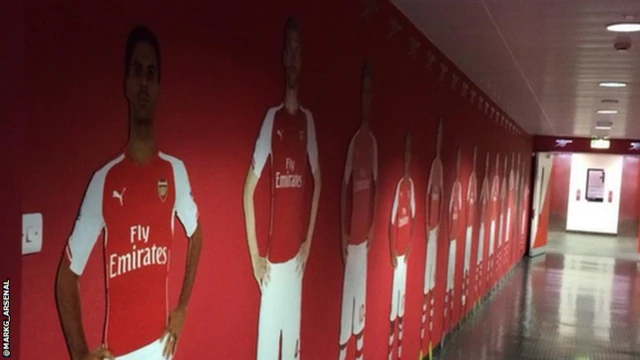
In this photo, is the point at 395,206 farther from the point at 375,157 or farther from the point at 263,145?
the point at 263,145

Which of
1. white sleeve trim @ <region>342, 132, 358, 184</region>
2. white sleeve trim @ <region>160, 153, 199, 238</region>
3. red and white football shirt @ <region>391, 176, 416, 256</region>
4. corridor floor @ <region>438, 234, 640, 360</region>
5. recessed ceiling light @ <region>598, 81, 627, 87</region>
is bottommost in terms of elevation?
corridor floor @ <region>438, 234, 640, 360</region>

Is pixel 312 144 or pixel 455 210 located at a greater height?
pixel 312 144

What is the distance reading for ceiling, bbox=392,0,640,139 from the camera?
3.92 meters

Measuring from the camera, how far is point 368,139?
13.0ft

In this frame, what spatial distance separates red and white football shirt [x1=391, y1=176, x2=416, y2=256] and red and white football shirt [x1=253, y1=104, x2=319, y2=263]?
159 cm

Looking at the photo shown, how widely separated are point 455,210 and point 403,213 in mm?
2071

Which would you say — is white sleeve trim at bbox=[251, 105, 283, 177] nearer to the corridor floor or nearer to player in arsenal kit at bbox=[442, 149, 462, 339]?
player in arsenal kit at bbox=[442, 149, 462, 339]

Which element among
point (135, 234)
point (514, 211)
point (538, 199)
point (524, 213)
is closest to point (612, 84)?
point (135, 234)

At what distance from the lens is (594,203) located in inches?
856

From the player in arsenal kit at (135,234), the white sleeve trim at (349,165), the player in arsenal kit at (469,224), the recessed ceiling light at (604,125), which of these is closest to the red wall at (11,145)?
the player in arsenal kit at (135,234)

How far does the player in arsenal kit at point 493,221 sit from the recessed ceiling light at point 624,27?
17.5 feet

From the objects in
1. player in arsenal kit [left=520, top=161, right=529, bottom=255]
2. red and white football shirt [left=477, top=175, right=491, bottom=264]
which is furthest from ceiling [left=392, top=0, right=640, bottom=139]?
player in arsenal kit [left=520, top=161, right=529, bottom=255]

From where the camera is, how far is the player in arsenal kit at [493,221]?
9617 mm

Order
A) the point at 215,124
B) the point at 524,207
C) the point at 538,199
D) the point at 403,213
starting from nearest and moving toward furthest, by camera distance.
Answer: the point at 215,124
the point at 403,213
the point at 524,207
the point at 538,199
